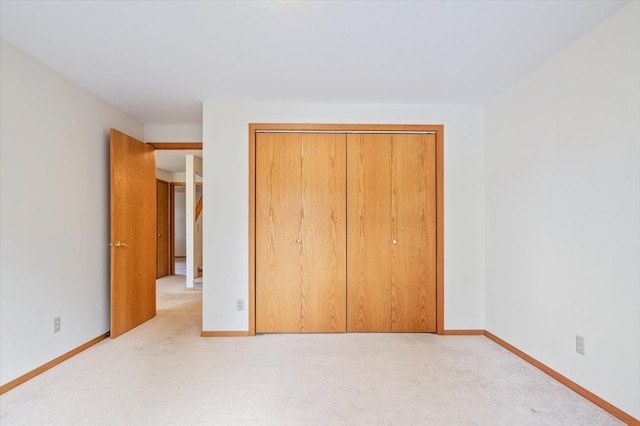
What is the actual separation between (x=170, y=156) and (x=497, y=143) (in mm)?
5157

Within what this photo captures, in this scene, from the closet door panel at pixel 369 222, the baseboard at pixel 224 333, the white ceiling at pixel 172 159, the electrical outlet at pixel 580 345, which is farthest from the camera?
the white ceiling at pixel 172 159

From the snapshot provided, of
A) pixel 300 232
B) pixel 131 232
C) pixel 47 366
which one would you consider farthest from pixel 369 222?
pixel 47 366

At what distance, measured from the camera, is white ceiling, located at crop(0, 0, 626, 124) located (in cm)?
179

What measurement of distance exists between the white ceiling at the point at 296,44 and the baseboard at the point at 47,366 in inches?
89.0

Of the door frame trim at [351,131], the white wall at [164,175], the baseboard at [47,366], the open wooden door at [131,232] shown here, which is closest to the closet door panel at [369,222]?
the door frame trim at [351,131]

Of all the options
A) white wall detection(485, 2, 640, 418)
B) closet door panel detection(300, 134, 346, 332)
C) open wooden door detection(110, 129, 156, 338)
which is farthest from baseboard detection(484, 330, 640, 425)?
open wooden door detection(110, 129, 156, 338)

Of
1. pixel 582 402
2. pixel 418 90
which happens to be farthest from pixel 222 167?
→ pixel 582 402

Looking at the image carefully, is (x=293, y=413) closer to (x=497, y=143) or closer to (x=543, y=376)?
(x=543, y=376)

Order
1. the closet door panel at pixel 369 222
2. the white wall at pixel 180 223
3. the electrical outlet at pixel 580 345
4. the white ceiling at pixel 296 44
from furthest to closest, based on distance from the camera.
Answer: the white wall at pixel 180 223, the closet door panel at pixel 369 222, the electrical outlet at pixel 580 345, the white ceiling at pixel 296 44

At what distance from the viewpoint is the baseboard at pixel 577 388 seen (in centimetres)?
179

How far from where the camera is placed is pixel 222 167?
3189mm

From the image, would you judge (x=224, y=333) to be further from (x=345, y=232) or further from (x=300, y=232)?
(x=345, y=232)

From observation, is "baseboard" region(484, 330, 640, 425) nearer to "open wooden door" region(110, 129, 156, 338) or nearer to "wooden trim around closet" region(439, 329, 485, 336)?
"wooden trim around closet" region(439, 329, 485, 336)

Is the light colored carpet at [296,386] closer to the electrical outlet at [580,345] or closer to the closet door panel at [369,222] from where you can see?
the electrical outlet at [580,345]
